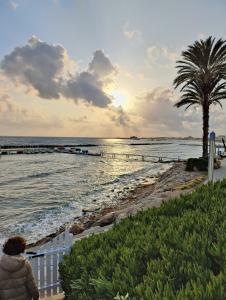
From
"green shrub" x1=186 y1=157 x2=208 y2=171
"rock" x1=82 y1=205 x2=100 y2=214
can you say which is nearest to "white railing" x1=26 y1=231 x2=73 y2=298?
"rock" x1=82 y1=205 x2=100 y2=214

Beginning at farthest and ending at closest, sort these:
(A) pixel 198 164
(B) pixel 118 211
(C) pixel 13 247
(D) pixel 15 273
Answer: (A) pixel 198 164
(B) pixel 118 211
(D) pixel 15 273
(C) pixel 13 247

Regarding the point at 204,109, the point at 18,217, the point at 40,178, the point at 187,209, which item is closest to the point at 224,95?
the point at 204,109

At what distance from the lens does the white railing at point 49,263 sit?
7195 millimetres

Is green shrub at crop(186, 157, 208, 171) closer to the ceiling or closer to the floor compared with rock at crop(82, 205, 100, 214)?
closer to the ceiling

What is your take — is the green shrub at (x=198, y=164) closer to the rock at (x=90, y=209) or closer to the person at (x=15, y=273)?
the rock at (x=90, y=209)

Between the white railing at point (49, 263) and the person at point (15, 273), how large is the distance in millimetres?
1868

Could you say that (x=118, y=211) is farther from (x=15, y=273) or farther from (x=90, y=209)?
(x=15, y=273)

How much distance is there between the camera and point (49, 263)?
7344 millimetres

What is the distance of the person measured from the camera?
5031 millimetres

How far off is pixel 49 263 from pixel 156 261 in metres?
3.65

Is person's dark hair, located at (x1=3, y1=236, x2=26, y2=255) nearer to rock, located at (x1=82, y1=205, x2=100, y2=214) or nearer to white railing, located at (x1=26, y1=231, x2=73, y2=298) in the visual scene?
white railing, located at (x1=26, y1=231, x2=73, y2=298)

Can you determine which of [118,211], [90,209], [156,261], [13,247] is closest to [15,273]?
[13,247]

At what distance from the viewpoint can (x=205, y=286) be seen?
3.60m

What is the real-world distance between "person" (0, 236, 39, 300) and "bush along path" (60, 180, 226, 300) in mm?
664
